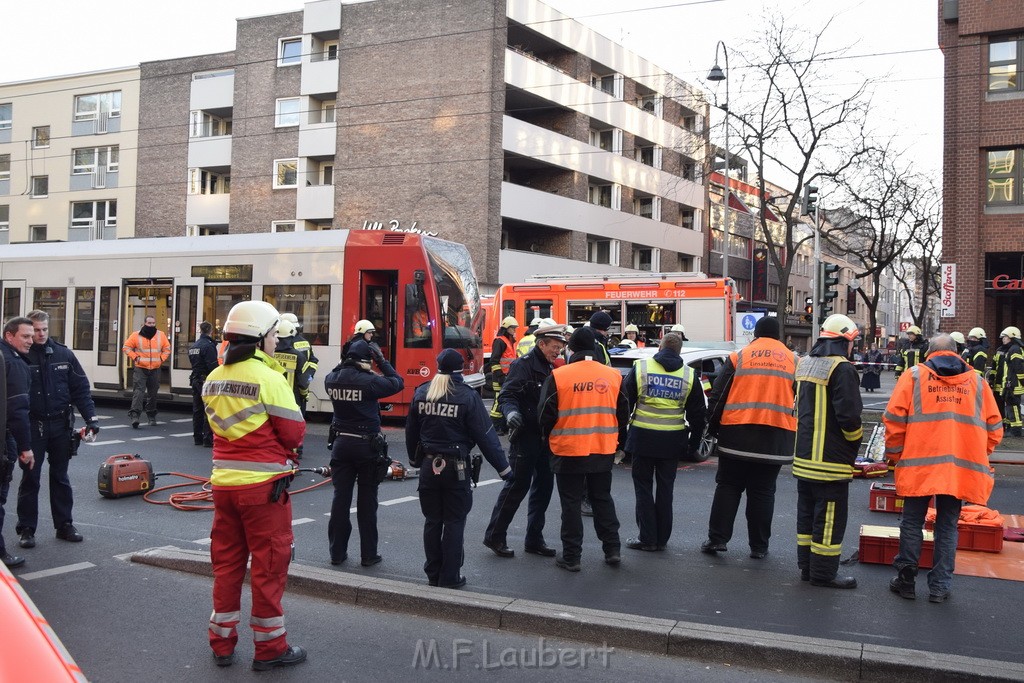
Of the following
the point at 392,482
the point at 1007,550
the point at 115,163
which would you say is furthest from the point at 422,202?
the point at 1007,550

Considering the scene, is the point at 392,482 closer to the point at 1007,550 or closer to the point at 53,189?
the point at 1007,550

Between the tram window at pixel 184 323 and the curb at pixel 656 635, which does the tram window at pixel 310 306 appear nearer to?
the tram window at pixel 184 323

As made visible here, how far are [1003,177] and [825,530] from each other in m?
22.6

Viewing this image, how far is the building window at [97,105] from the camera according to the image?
147 feet

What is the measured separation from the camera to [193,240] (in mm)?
17766

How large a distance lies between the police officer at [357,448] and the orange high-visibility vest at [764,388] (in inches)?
111

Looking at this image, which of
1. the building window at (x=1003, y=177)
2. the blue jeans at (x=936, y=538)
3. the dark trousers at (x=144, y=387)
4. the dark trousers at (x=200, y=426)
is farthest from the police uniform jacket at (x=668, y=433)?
the building window at (x=1003, y=177)

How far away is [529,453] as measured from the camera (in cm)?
746

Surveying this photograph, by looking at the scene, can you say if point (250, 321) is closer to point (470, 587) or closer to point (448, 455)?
point (448, 455)

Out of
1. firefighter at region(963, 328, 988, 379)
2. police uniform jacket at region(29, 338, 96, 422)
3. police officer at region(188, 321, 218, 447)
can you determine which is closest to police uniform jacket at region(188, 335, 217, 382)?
police officer at region(188, 321, 218, 447)

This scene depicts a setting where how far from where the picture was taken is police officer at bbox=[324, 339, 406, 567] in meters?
6.89

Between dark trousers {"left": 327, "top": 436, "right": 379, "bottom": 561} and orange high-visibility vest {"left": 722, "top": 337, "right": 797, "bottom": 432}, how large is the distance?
114 inches

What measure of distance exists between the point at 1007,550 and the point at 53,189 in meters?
48.7

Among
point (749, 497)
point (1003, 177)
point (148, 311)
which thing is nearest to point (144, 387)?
point (148, 311)
